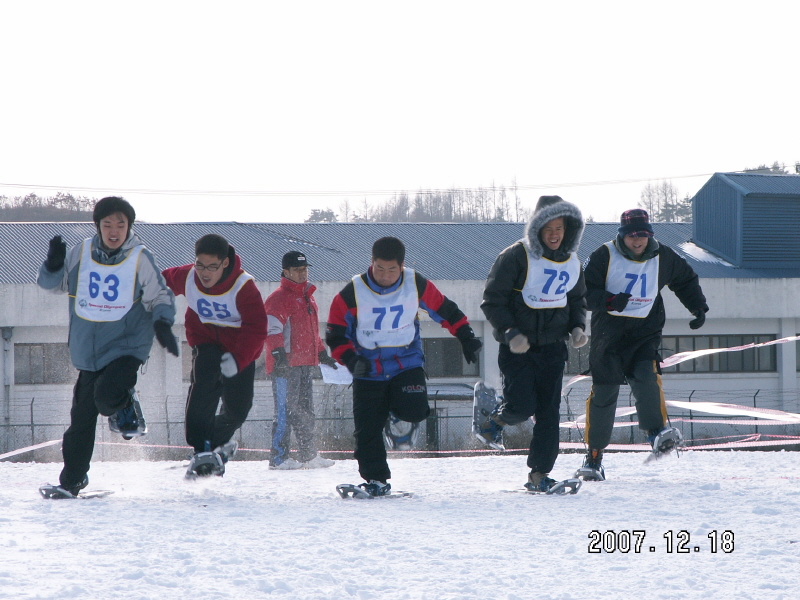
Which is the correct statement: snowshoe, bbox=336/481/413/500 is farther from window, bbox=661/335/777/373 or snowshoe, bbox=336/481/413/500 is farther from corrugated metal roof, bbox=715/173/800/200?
corrugated metal roof, bbox=715/173/800/200

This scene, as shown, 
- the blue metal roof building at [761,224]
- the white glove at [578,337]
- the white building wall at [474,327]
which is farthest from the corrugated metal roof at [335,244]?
the white glove at [578,337]

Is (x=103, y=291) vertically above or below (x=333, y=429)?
above

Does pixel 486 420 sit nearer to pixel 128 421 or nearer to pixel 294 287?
pixel 128 421

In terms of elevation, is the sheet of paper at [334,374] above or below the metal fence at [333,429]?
above

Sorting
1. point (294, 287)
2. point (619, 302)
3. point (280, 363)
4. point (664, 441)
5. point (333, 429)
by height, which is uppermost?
point (294, 287)

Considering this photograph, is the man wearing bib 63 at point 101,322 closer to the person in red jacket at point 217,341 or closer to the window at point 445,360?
the person in red jacket at point 217,341

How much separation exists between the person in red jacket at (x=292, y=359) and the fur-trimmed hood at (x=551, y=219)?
102 inches

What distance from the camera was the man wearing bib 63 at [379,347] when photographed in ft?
17.5

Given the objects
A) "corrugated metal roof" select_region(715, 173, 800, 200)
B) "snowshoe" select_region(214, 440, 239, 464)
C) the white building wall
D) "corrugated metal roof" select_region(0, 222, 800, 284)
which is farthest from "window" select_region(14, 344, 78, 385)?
"corrugated metal roof" select_region(715, 173, 800, 200)

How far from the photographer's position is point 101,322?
5.18m

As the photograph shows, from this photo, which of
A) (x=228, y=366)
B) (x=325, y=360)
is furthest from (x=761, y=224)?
(x=228, y=366)

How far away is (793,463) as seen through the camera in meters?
6.76

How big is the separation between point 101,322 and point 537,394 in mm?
2637

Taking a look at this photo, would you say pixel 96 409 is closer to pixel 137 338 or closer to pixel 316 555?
pixel 137 338
